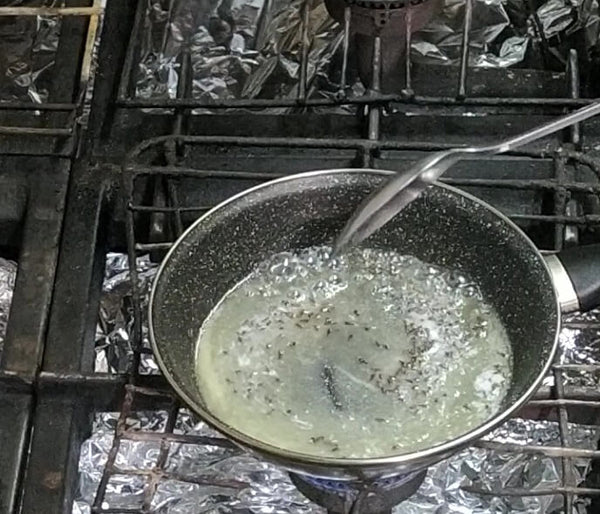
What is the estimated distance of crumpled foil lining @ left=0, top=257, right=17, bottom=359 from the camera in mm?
847

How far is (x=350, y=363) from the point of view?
2.12 ft

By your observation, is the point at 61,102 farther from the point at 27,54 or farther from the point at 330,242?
the point at 330,242

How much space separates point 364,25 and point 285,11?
20 cm

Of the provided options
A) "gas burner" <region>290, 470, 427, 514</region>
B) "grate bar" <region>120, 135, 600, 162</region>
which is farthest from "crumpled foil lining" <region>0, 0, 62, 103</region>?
"gas burner" <region>290, 470, 427, 514</region>

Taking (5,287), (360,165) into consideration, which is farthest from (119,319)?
(360,165)

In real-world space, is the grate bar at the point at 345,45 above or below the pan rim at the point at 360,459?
above

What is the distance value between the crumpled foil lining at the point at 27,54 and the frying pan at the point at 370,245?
334 mm

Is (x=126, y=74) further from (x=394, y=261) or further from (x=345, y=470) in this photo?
(x=345, y=470)

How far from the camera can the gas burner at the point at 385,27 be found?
0.83 m

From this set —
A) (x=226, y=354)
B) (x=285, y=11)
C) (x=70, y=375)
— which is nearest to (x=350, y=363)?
(x=226, y=354)

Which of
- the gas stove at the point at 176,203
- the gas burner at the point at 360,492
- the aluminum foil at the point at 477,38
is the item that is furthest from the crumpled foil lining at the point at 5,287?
the aluminum foil at the point at 477,38

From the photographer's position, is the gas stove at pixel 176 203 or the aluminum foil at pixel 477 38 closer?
the gas stove at pixel 176 203

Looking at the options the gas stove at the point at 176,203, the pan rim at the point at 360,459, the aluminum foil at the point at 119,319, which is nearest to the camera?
the pan rim at the point at 360,459

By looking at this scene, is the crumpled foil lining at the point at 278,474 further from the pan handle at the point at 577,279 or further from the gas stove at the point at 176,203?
the pan handle at the point at 577,279
